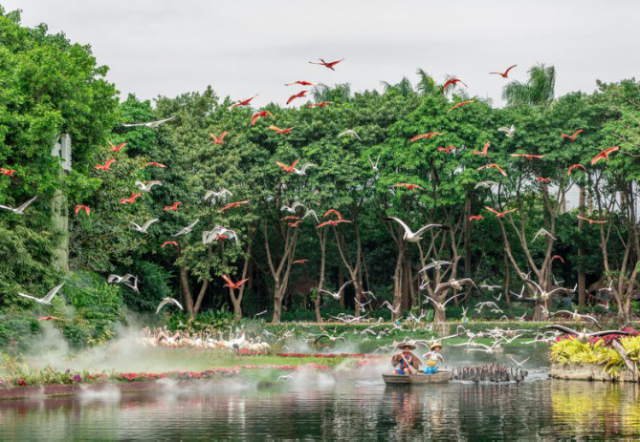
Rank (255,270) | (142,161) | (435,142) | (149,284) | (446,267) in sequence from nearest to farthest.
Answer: (142,161) → (149,284) → (435,142) → (446,267) → (255,270)

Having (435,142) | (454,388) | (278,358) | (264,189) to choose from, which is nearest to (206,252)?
(264,189)

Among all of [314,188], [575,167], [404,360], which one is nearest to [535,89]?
[575,167]

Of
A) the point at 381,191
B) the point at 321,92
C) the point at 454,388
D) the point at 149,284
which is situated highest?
the point at 321,92

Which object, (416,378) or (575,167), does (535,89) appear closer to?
(575,167)

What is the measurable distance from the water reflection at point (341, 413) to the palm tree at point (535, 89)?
32750 mm

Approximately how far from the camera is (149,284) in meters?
49.2

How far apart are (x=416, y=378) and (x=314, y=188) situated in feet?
85.9

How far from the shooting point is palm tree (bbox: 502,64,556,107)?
193 feet

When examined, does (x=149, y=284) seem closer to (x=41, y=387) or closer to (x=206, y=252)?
(x=206, y=252)

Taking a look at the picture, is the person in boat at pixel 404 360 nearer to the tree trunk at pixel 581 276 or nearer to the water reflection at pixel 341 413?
the water reflection at pixel 341 413

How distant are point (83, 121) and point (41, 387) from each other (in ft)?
42.6

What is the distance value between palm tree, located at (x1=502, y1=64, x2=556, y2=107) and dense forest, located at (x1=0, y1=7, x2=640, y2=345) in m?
0.11

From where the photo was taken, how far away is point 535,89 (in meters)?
59.4

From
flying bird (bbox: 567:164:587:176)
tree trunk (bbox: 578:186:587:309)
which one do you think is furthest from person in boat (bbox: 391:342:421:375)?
tree trunk (bbox: 578:186:587:309)
